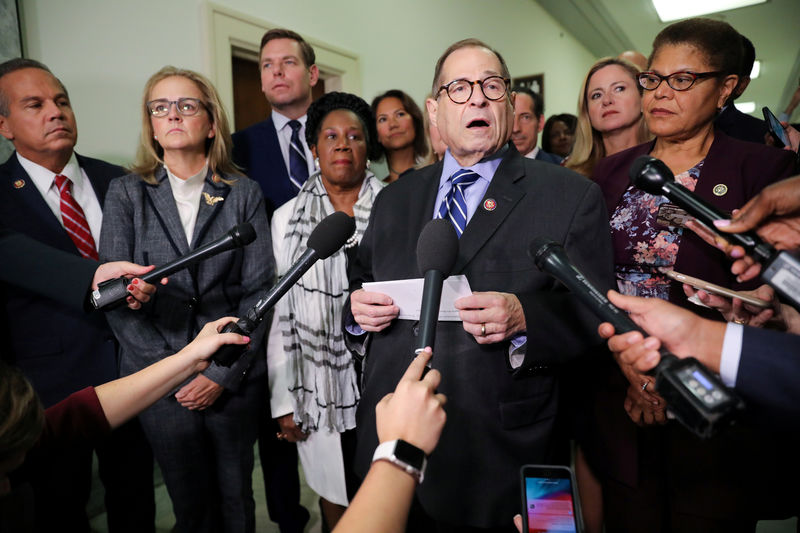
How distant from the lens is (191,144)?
1.97m

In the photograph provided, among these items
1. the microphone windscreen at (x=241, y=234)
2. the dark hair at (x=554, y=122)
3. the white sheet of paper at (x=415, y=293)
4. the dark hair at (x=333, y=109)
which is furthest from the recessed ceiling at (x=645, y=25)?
the microphone windscreen at (x=241, y=234)

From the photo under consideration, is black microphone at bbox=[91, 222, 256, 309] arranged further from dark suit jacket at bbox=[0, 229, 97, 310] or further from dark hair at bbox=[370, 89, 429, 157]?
dark hair at bbox=[370, 89, 429, 157]

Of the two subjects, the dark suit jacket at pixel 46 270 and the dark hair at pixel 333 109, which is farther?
the dark hair at pixel 333 109

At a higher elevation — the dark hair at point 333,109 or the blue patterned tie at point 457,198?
the dark hair at point 333,109

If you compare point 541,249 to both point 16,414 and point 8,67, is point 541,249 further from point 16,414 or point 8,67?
point 8,67

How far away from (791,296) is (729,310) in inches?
19.4

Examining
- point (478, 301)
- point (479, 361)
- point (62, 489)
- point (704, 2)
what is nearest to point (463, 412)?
point (479, 361)

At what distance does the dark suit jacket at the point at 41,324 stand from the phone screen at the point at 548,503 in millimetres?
1748

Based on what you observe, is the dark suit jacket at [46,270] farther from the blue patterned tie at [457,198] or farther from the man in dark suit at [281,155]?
the blue patterned tie at [457,198]

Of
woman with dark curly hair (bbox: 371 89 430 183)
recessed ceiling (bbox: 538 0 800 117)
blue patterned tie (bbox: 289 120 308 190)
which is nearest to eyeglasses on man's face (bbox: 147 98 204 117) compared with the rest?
blue patterned tie (bbox: 289 120 308 190)

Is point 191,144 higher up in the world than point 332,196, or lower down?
higher up

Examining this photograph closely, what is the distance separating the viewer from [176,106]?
1963 millimetres

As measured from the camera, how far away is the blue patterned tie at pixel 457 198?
140 cm

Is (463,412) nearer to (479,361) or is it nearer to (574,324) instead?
(479,361)
